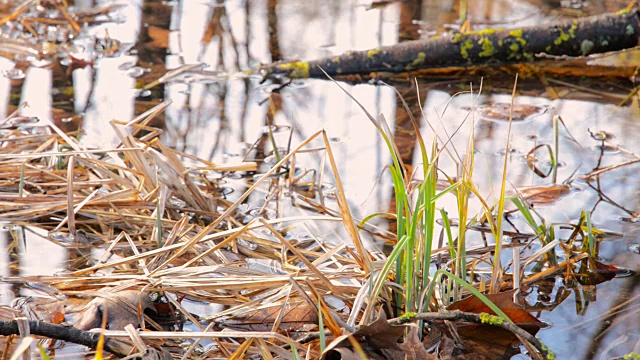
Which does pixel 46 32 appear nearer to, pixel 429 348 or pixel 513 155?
pixel 513 155

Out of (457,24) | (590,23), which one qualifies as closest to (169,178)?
(590,23)

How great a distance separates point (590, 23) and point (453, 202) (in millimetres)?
1907

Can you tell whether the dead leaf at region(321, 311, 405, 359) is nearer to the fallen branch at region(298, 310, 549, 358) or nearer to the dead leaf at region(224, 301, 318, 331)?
the fallen branch at region(298, 310, 549, 358)

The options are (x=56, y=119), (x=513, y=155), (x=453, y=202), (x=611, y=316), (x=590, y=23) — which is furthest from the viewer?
(x=590, y=23)

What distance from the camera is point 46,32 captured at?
4.37 meters

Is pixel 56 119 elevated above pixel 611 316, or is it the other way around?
pixel 56 119

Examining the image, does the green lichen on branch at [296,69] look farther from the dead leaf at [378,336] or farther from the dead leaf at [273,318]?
the dead leaf at [378,336]

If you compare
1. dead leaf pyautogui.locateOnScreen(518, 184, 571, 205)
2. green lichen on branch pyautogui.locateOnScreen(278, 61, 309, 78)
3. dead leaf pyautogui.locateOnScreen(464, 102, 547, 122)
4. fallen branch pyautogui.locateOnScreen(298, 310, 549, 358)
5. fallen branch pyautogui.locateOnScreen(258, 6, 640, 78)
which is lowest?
fallen branch pyautogui.locateOnScreen(298, 310, 549, 358)

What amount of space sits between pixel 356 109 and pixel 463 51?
2.84 feet

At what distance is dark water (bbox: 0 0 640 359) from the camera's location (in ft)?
6.03

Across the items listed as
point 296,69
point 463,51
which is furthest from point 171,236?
point 463,51

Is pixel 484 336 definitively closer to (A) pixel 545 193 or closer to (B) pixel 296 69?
(A) pixel 545 193

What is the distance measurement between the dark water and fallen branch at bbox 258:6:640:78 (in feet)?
0.40

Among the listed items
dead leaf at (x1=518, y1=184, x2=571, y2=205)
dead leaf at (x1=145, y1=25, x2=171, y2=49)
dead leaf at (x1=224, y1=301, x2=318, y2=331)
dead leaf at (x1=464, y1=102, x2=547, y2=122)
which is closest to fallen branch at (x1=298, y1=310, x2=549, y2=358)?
dead leaf at (x1=224, y1=301, x2=318, y2=331)
